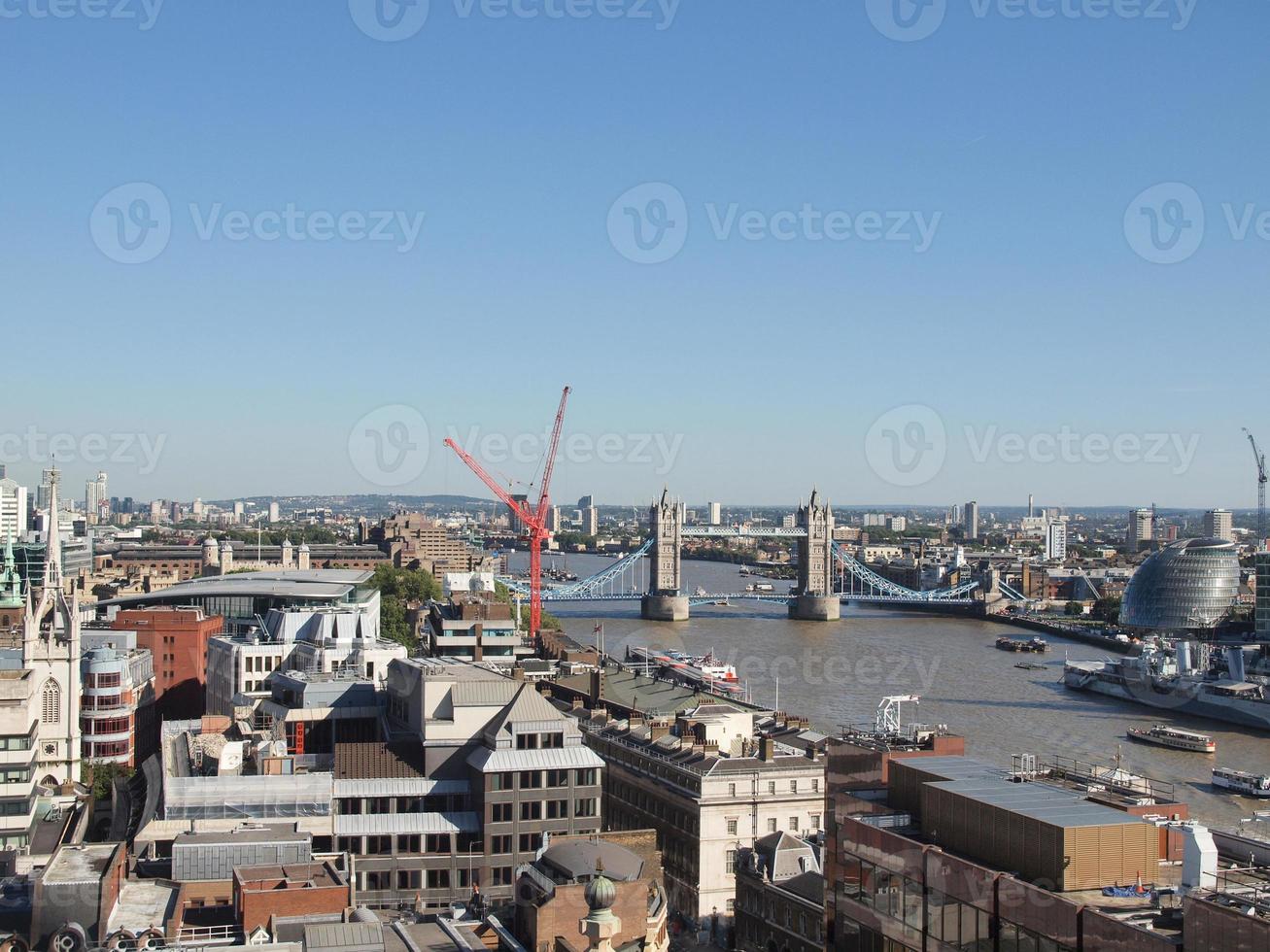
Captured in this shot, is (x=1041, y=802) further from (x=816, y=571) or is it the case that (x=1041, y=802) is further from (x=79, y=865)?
(x=816, y=571)

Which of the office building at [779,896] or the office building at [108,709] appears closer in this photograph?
the office building at [779,896]

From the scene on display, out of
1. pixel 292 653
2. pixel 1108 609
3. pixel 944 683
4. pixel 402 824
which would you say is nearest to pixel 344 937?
pixel 402 824

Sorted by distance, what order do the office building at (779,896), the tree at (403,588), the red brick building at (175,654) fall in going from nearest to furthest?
the office building at (779,896) → the red brick building at (175,654) → the tree at (403,588)

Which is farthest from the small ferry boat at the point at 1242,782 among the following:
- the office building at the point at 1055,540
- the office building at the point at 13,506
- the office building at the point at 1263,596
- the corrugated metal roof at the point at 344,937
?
the office building at the point at 1055,540

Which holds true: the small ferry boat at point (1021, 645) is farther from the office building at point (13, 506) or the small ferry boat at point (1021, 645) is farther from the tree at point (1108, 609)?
the office building at point (13, 506)

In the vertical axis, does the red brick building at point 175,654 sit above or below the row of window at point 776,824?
above

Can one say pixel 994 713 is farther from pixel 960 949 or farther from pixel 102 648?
pixel 960 949

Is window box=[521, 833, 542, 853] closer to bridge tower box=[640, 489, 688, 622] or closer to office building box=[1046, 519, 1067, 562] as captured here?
bridge tower box=[640, 489, 688, 622]
